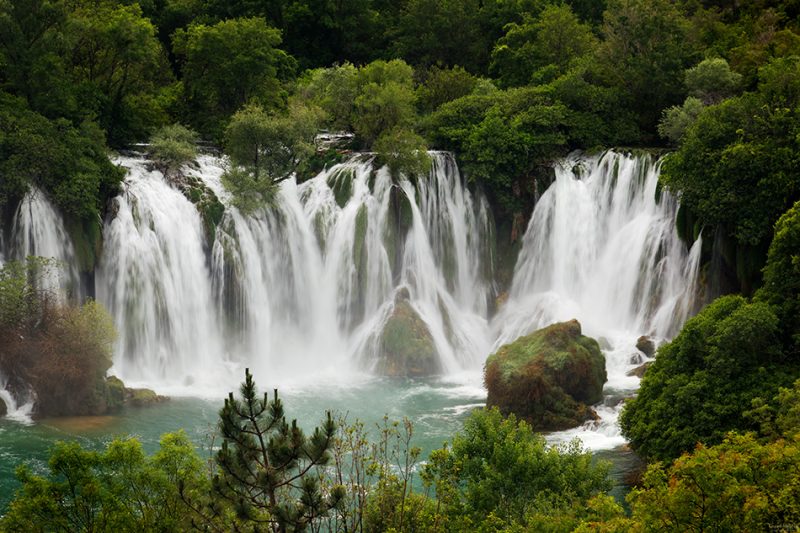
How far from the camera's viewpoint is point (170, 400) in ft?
114

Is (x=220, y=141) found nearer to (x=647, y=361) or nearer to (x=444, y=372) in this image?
(x=444, y=372)

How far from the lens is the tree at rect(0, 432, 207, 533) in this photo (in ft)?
58.9

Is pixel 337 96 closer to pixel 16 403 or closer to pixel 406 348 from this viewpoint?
pixel 406 348

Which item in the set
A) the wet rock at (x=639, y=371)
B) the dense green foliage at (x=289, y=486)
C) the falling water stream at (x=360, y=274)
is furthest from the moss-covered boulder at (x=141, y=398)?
the wet rock at (x=639, y=371)

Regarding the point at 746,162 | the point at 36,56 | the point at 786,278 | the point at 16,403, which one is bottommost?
the point at 16,403

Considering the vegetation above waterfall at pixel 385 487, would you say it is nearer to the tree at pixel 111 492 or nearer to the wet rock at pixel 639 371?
the tree at pixel 111 492

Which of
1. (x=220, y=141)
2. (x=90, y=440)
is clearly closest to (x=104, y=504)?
(x=90, y=440)

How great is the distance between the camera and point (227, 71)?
4988cm

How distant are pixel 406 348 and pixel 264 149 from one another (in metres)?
11.8

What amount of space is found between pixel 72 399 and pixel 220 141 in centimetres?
1935

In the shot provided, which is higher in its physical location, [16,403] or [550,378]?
[16,403]

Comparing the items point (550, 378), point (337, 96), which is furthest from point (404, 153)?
point (550, 378)

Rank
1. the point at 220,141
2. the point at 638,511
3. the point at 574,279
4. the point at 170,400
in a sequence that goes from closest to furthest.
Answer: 1. the point at 638,511
2. the point at 170,400
3. the point at 574,279
4. the point at 220,141

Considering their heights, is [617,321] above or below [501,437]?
above
